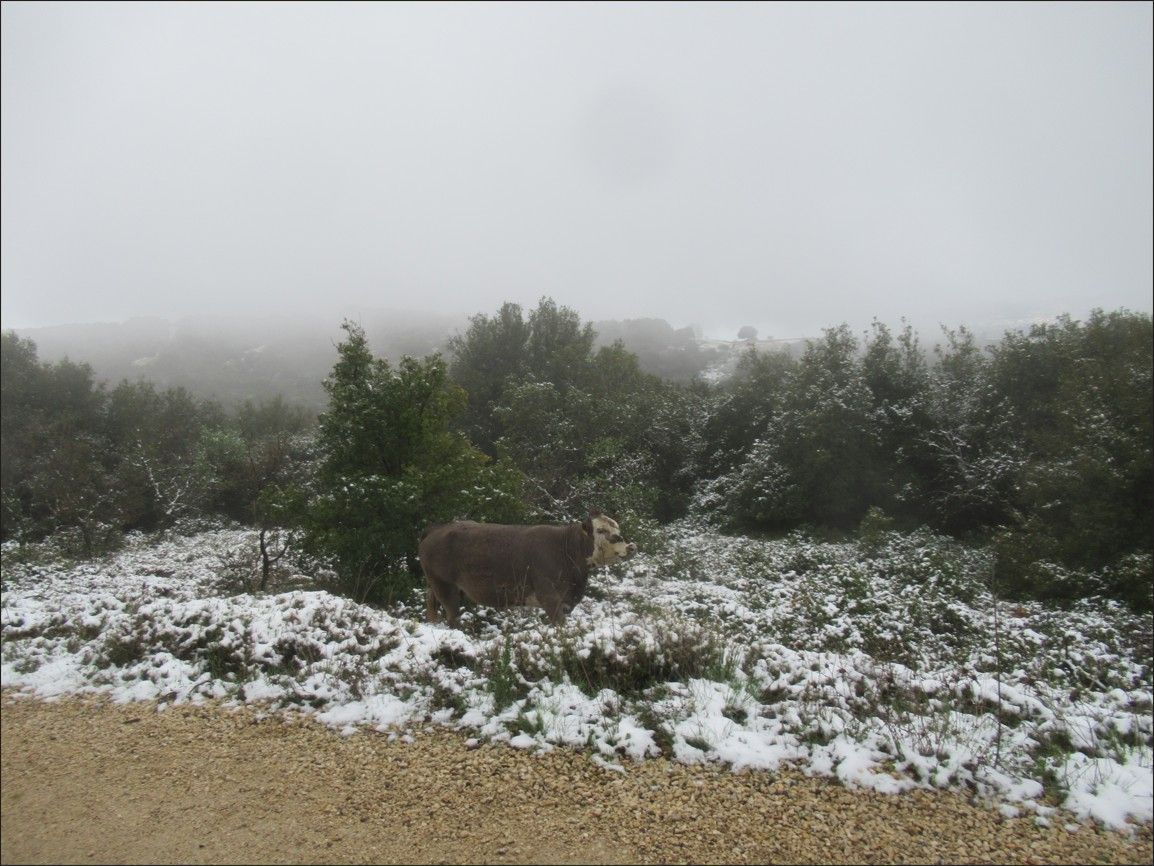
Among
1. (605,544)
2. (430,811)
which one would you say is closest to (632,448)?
(605,544)

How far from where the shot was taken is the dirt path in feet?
10.8

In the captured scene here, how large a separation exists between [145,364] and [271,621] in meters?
77.5

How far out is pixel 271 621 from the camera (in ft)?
20.1

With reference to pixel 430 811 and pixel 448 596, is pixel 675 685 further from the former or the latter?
pixel 448 596

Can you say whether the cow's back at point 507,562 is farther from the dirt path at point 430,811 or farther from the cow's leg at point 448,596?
the dirt path at point 430,811

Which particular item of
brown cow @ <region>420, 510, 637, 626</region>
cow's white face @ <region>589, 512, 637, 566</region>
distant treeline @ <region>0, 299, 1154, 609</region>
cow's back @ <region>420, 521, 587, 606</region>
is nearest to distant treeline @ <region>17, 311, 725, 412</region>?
distant treeline @ <region>0, 299, 1154, 609</region>

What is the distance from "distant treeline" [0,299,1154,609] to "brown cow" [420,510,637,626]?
2.20 metres

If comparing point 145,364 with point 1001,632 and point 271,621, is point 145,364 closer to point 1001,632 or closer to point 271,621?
point 271,621

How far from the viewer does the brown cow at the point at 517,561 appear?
28.2ft

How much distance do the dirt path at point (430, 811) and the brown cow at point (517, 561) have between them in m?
4.22

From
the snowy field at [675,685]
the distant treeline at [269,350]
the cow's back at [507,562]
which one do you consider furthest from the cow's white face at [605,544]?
the distant treeline at [269,350]

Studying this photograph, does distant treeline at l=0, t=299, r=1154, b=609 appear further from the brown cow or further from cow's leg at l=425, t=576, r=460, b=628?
the brown cow

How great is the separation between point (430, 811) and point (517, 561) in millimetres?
5040

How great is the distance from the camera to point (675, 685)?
5.08m
